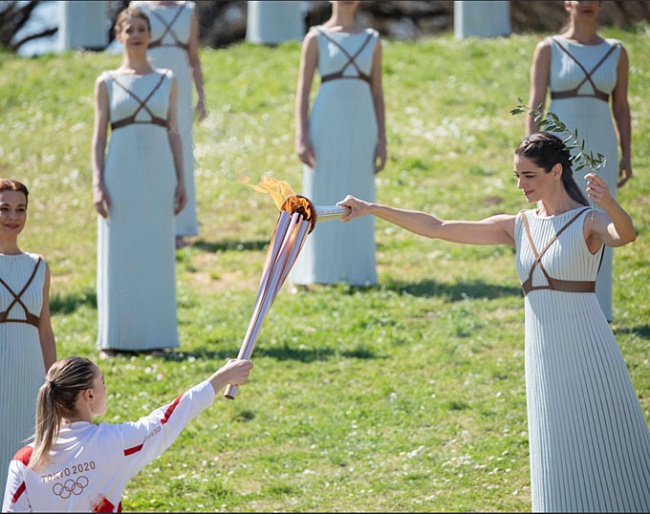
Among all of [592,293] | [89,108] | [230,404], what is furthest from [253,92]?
[592,293]

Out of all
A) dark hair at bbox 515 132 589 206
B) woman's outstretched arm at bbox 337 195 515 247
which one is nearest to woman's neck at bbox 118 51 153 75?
woman's outstretched arm at bbox 337 195 515 247

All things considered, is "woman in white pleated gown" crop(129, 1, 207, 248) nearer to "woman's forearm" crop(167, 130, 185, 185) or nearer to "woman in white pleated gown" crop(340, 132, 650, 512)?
"woman's forearm" crop(167, 130, 185, 185)

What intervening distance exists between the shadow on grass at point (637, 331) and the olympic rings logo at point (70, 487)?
5.92m

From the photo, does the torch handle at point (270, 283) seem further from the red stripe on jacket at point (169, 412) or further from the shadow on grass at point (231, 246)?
the shadow on grass at point (231, 246)

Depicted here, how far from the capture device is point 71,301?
1162 cm

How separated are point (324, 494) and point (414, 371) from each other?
215cm

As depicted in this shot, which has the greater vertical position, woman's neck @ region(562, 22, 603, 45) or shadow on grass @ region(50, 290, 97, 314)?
woman's neck @ region(562, 22, 603, 45)

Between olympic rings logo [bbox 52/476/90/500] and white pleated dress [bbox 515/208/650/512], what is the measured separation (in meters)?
2.25

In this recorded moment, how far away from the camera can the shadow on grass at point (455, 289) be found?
36.0 ft

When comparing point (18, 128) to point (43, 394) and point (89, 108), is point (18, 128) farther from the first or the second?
point (43, 394)

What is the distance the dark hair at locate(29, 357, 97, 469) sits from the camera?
455 cm

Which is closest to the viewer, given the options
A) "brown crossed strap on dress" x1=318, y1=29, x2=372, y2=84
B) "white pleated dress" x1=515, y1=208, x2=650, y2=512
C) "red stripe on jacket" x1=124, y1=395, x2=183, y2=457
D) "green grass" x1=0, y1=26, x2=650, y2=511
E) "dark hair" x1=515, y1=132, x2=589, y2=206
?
"red stripe on jacket" x1=124, y1=395, x2=183, y2=457

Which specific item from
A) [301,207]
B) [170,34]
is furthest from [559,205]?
[170,34]

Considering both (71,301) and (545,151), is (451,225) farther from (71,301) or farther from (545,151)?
(71,301)
